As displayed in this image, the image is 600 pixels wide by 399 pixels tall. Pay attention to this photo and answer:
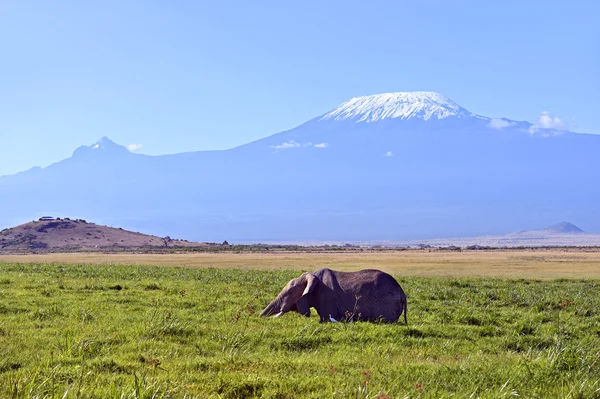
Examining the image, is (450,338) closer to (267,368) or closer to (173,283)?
(267,368)

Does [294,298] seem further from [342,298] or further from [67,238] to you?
[67,238]

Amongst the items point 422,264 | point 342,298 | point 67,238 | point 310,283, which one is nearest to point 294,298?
point 310,283

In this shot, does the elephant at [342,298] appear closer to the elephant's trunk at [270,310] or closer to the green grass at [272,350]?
the elephant's trunk at [270,310]

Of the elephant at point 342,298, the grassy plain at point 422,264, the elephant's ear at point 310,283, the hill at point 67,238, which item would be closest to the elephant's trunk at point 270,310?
the elephant at point 342,298

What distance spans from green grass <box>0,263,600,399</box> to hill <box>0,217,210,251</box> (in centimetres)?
10388

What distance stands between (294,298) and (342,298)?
1289 millimetres

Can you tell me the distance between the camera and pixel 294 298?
639 inches

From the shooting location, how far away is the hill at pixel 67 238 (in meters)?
117

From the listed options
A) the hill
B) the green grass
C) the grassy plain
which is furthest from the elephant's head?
the hill

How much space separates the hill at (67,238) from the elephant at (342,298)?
106022 millimetres

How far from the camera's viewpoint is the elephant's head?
16.0 m

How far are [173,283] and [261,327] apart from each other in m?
11.9

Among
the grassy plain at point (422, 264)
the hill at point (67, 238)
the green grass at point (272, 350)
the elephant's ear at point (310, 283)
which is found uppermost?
the hill at point (67, 238)

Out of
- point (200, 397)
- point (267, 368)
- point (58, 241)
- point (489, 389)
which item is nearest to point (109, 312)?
point (267, 368)
